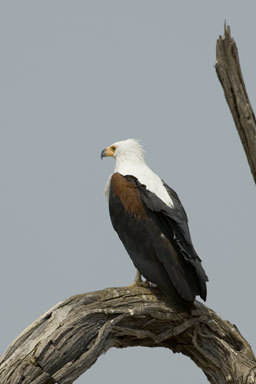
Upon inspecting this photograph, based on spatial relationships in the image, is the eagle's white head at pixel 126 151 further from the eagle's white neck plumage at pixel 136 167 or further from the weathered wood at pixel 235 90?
the weathered wood at pixel 235 90

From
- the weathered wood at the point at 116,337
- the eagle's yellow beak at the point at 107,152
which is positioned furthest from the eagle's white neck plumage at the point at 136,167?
the weathered wood at the point at 116,337

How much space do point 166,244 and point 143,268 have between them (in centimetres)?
38

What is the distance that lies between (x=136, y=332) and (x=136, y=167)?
89.5 inches

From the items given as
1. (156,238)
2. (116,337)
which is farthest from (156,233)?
(116,337)

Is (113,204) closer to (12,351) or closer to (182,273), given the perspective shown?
(182,273)

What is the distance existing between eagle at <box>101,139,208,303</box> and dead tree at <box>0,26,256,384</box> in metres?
0.25

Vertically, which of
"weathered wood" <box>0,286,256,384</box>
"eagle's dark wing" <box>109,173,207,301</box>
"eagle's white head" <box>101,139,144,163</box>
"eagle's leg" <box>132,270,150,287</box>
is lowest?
"weathered wood" <box>0,286,256,384</box>

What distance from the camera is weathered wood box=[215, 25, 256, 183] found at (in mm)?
7074

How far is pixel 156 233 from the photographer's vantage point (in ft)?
28.1

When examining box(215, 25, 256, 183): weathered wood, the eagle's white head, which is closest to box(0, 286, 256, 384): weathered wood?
box(215, 25, 256, 183): weathered wood

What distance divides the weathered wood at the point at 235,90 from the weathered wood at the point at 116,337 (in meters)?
1.93

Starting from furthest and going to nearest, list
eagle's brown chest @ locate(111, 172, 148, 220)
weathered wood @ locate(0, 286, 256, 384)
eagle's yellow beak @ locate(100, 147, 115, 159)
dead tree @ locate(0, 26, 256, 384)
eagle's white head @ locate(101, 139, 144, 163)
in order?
eagle's yellow beak @ locate(100, 147, 115, 159) → eagle's white head @ locate(101, 139, 144, 163) → eagle's brown chest @ locate(111, 172, 148, 220) → weathered wood @ locate(0, 286, 256, 384) → dead tree @ locate(0, 26, 256, 384)

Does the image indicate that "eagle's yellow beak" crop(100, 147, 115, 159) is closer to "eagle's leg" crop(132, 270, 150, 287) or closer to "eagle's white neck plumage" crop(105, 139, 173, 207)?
"eagle's white neck plumage" crop(105, 139, 173, 207)

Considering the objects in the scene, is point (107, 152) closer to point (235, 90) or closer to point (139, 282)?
point (139, 282)
